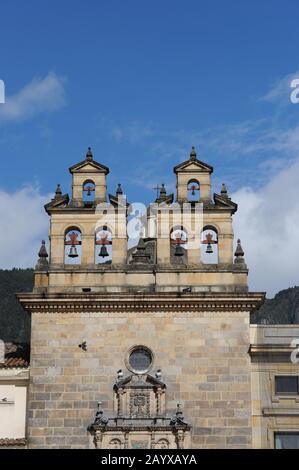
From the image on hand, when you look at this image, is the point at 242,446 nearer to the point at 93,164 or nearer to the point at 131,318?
the point at 131,318

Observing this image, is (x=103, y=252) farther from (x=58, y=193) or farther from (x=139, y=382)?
(x=139, y=382)

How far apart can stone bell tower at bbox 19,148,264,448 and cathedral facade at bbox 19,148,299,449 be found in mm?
32

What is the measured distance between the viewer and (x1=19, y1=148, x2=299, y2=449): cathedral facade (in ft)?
86.6

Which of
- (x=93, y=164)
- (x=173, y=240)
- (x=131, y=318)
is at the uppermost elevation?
(x=93, y=164)

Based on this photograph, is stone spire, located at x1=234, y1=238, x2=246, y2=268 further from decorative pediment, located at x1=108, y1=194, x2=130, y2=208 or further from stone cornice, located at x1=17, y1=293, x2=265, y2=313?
decorative pediment, located at x1=108, y1=194, x2=130, y2=208

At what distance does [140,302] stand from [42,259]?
141 inches

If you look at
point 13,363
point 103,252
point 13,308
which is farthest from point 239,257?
point 13,308

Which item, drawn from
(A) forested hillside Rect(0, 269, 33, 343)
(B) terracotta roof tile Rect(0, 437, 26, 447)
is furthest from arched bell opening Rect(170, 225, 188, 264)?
(A) forested hillside Rect(0, 269, 33, 343)

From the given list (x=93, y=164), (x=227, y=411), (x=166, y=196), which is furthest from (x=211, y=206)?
(x=227, y=411)

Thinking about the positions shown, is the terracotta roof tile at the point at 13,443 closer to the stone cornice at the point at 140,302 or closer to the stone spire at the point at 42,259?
the stone cornice at the point at 140,302

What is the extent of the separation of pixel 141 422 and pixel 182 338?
9.54ft

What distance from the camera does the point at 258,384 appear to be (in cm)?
2697

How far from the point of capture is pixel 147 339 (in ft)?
89.2

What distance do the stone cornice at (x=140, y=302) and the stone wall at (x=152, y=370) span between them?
19 centimetres
